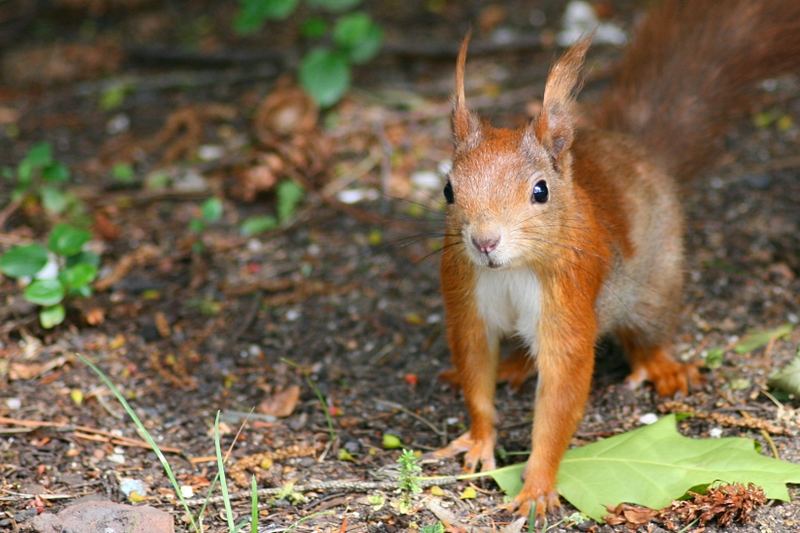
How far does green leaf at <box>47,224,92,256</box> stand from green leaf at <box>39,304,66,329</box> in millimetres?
187

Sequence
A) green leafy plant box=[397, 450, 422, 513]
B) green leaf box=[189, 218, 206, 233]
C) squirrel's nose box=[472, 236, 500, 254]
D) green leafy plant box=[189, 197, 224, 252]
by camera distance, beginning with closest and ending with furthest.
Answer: squirrel's nose box=[472, 236, 500, 254] → green leafy plant box=[397, 450, 422, 513] → green leafy plant box=[189, 197, 224, 252] → green leaf box=[189, 218, 206, 233]

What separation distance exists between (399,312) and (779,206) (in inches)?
62.8

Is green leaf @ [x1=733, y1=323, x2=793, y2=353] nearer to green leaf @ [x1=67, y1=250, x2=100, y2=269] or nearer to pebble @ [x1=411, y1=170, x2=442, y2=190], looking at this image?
pebble @ [x1=411, y1=170, x2=442, y2=190]

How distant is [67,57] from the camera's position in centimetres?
553

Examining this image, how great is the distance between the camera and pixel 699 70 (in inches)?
141

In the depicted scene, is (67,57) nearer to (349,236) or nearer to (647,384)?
(349,236)

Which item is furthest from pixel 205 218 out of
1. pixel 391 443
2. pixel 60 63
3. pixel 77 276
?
pixel 60 63

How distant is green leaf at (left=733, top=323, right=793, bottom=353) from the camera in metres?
3.32

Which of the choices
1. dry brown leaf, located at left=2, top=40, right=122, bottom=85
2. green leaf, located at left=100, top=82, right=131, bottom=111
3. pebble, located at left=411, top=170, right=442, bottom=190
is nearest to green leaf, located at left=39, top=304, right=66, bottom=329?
pebble, located at left=411, top=170, right=442, bottom=190

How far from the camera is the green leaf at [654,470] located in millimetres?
2654

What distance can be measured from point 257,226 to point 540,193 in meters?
1.88

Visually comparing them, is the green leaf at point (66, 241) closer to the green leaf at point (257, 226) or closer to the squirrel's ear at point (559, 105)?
the green leaf at point (257, 226)

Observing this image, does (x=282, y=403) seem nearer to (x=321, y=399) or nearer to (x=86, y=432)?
(x=321, y=399)

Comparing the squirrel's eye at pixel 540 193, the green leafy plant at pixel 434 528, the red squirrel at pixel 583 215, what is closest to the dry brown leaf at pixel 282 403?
the red squirrel at pixel 583 215
